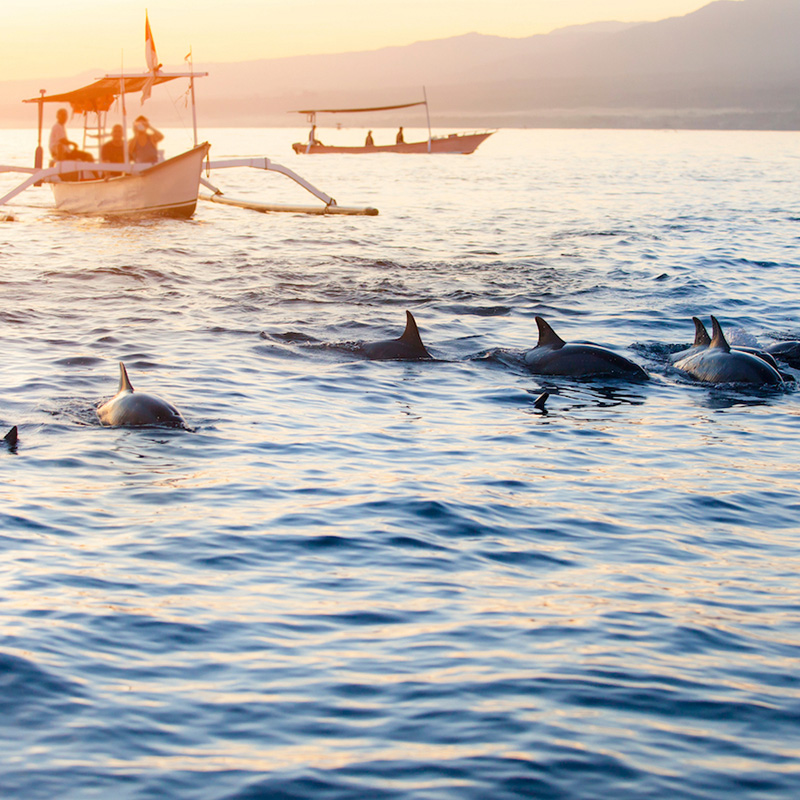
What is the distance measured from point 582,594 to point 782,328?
1103cm

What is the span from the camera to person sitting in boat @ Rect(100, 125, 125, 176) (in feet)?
93.9

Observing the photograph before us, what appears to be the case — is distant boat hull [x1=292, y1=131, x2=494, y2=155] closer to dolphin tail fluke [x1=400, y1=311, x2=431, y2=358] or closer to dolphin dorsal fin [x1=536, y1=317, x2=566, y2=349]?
dolphin tail fluke [x1=400, y1=311, x2=431, y2=358]

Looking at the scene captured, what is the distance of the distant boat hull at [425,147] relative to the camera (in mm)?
86500

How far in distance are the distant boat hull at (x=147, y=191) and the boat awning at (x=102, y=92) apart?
7.38ft

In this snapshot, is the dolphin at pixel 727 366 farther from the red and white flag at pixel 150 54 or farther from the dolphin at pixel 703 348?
the red and white flag at pixel 150 54

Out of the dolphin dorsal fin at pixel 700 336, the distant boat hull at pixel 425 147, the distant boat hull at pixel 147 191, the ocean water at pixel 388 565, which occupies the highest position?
the distant boat hull at pixel 425 147

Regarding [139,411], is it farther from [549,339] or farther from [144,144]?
[144,144]

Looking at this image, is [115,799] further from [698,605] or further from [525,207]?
[525,207]

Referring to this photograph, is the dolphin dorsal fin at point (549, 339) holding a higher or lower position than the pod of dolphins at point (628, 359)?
higher

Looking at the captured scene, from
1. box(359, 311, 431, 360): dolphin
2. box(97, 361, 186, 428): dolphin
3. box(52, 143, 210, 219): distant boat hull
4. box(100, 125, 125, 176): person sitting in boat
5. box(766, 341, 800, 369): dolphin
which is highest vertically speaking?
box(100, 125, 125, 176): person sitting in boat

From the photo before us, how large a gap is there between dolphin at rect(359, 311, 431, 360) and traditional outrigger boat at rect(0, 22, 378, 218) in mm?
15993

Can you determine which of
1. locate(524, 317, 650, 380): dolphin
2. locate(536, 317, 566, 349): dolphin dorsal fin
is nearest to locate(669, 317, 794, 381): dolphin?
locate(524, 317, 650, 380): dolphin

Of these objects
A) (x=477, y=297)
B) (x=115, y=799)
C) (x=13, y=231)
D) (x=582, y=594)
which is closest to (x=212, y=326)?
(x=477, y=297)

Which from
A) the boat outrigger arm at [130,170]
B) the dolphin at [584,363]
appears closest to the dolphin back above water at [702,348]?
the dolphin at [584,363]
